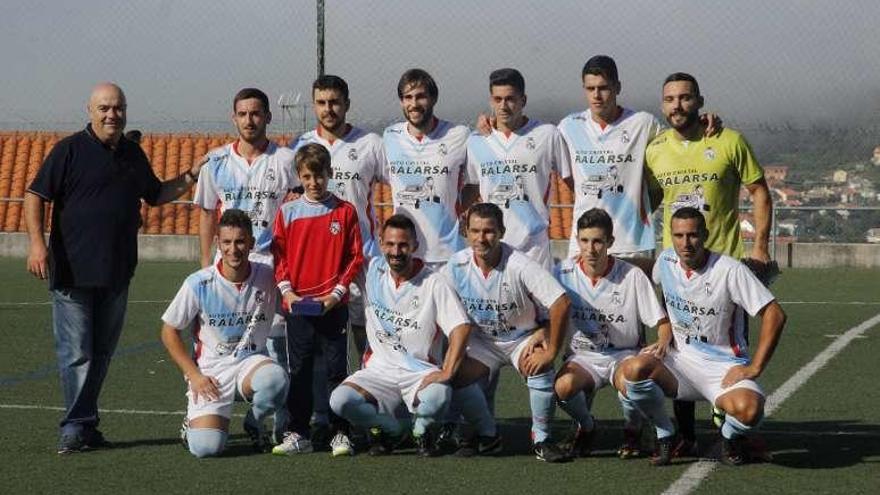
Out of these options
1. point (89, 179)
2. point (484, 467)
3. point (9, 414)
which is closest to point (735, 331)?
point (484, 467)

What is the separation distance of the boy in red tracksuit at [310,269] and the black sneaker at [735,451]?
1.83 metres

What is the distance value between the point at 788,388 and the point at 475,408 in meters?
3.00

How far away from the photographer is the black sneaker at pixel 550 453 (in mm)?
7578

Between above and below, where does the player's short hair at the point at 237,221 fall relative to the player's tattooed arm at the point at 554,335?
above

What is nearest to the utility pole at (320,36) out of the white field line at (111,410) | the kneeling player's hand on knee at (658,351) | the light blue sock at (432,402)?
the white field line at (111,410)

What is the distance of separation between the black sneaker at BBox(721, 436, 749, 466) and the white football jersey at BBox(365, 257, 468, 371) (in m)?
1.38

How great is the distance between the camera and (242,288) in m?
8.03

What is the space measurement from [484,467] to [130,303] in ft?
28.5

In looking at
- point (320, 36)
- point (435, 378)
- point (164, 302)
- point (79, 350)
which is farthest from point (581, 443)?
point (320, 36)

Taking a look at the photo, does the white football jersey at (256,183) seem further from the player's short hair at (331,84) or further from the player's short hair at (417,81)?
the player's short hair at (417,81)

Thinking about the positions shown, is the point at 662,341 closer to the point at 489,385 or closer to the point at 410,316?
the point at 489,385

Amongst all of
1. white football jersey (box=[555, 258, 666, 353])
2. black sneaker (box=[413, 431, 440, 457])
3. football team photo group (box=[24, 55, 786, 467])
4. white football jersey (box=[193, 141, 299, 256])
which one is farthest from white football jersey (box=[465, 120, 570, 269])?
black sneaker (box=[413, 431, 440, 457])

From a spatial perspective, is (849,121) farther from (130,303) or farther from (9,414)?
(9,414)

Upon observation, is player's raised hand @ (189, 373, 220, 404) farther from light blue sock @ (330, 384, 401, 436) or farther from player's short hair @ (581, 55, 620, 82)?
player's short hair @ (581, 55, 620, 82)
